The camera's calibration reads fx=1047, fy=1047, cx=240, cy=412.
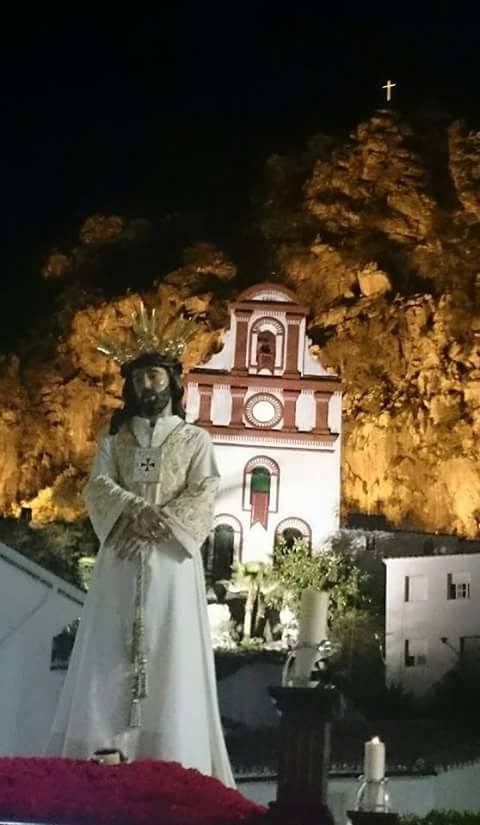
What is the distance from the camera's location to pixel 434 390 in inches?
632

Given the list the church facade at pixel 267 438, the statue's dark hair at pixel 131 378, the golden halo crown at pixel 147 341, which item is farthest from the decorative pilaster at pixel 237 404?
the statue's dark hair at pixel 131 378

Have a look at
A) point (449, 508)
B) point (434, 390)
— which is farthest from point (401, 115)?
point (449, 508)

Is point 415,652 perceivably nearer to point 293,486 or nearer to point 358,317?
point 293,486

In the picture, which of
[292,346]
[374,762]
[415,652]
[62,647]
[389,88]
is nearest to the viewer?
[374,762]

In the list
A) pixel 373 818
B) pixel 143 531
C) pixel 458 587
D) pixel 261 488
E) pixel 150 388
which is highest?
pixel 261 488

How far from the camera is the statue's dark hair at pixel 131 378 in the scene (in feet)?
15.1

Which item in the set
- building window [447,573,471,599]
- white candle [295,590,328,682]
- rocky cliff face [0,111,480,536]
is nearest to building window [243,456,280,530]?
rocky cliff face [0,111,480,536]

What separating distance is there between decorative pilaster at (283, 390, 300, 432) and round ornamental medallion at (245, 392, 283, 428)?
0.22ft

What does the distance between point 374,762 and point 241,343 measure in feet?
34.1

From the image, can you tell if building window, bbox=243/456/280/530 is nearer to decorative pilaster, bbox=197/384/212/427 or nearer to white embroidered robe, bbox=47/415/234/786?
decorative pilaster, bbox=197/384/212/427

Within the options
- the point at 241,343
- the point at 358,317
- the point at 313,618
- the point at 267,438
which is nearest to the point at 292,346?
the point at 241,343

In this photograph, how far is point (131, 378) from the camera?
4652 mm

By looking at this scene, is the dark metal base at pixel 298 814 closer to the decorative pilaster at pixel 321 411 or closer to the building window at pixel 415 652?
the building window at pixel 415 652

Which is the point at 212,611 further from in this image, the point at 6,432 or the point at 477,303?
the point at 477,303
